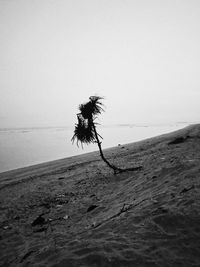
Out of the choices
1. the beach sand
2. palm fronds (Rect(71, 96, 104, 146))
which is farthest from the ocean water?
the beach sand

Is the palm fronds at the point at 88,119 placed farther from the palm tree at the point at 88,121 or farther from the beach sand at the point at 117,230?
the beach sand at the point at 117,230

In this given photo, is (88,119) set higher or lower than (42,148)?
higher

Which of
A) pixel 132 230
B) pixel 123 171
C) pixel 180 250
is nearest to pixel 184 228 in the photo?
pixel 180 250

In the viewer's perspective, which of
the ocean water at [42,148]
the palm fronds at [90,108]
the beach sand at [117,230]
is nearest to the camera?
the beach sand at [117,230]

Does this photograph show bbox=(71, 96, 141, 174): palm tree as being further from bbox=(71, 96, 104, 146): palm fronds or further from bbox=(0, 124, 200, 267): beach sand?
bbox=(0, 124, 200, 267): beach sand

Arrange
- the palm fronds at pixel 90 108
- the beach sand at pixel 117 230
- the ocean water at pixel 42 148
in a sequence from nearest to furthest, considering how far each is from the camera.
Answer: the beach sand at pixel 117 230
the palm fronds at pixel 90 108
the ocean water at pixel 42 148

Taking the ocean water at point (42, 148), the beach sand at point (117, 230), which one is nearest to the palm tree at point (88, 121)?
the beach sand at point (117, 230)

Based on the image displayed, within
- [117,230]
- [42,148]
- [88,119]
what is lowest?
[117,230]

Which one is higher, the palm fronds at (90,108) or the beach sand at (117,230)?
the palm fronds at (90,108)

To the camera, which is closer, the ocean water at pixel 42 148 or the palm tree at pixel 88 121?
the palm tree at pixel 88 121

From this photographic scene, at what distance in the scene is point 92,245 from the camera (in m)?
5.34

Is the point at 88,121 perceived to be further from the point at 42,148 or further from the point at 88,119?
the point at 42,148

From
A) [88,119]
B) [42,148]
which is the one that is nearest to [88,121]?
[88,119]

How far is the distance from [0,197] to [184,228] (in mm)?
15073
